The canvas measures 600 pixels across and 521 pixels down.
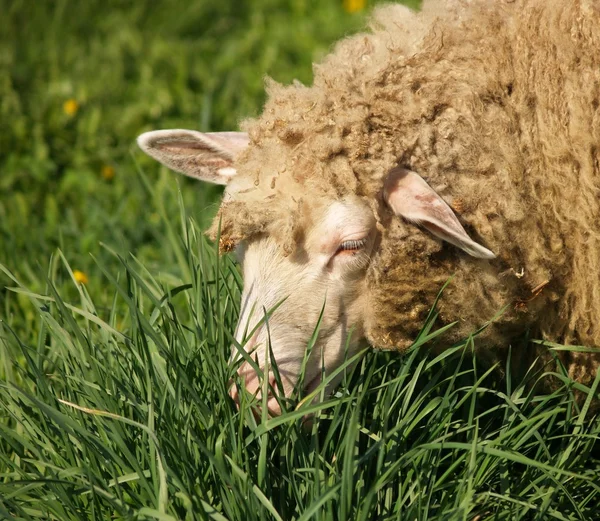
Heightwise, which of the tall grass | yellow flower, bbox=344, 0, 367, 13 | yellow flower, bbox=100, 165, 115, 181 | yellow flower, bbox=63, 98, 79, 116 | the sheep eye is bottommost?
the tall grass

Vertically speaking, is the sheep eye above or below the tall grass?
above

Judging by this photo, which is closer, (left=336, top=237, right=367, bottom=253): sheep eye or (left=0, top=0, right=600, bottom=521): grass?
(left=0, top=0, right=600, bottom=521): grass

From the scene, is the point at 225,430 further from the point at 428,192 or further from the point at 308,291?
the point at 428,192

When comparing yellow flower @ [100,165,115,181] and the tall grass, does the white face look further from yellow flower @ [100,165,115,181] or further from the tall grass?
yellow flower @ [100,165,115,181]

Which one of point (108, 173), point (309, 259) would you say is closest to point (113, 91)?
point (108, 173)

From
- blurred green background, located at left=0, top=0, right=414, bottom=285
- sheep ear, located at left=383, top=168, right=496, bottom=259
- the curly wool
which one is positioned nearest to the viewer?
sheep ear, located at left=383, top=168, right=496, bottom=259

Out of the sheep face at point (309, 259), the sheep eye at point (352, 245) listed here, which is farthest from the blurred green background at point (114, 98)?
the sheep eye at point (352, 245)

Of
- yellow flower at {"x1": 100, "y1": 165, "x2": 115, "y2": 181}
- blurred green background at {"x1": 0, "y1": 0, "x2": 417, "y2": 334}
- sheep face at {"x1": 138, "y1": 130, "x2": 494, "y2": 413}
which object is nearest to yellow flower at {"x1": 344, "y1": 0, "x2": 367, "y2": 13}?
blurred green background at {"x1": 0, "y1": 0, "x2": 417, "y2": 334}

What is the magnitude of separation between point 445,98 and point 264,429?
1.12m

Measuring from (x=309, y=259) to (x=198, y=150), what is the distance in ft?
2.25

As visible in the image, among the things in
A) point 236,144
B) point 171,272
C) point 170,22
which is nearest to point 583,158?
point 236,144

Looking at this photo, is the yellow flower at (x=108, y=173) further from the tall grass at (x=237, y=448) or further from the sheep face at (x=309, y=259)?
the sheep face at (x=309, y=259)

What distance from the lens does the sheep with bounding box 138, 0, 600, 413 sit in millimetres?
2527

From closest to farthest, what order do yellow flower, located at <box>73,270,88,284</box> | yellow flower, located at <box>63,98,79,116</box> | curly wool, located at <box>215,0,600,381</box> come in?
curly wool, located at <box>215,0,600,381</box>
yellow flower, located at <box>73,270,88,284</box>
yellow flower, located at <box>63,98,79,116</box>
